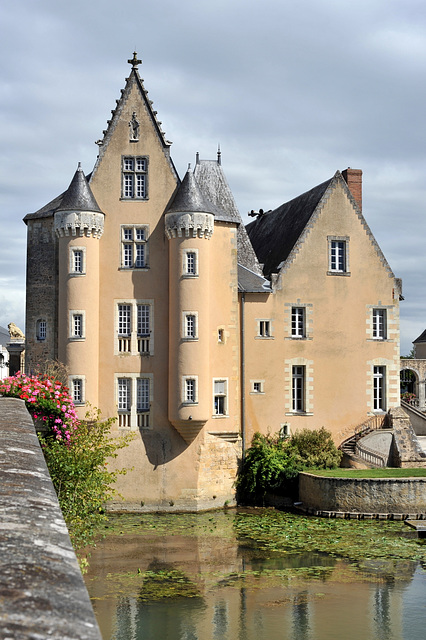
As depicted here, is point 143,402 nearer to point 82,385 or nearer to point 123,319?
point 82,385

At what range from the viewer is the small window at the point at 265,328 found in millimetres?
35625

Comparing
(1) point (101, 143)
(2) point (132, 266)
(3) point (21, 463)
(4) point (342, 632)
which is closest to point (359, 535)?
(4) point (342, 632)

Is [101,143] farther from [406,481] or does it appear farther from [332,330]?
[406,481]

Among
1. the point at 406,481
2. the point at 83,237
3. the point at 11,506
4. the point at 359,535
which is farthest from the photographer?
the point at 83,237

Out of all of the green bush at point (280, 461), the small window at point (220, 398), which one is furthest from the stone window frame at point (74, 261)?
the green bush at point (280, 461)

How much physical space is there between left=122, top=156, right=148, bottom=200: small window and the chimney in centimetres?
1151

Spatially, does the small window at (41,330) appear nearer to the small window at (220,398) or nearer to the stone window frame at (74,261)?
the stone window frame at (74,261)

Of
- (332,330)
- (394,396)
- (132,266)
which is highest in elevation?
(132,266)

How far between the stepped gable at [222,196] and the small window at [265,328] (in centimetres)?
323

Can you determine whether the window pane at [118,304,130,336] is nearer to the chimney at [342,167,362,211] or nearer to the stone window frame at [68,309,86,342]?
the stone window frame at [68,309,86,342]

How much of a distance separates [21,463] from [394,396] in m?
33.1

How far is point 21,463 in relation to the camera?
17.4 feet

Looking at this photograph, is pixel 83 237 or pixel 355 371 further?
pixel 355 371

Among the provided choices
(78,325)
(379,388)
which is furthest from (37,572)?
(379,388)
